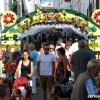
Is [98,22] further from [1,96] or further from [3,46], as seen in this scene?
[1,96]

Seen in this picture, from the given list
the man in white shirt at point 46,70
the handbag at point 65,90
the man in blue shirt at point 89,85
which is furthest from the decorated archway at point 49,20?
the man in blue shirt at point 89,85

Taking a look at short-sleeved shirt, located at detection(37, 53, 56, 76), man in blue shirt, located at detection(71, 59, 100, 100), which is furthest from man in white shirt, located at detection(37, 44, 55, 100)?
man in blue shirt, located at detection(71, 59, 100, 100)

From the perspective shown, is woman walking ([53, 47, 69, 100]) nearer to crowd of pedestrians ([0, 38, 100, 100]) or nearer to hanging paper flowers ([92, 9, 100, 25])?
crowd of pedestrians ([0, 38, 100, 100])

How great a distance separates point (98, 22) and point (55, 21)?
85.8 inches

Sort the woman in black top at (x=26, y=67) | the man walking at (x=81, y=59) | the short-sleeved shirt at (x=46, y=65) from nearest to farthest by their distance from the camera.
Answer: the man walking at (x=81, y=59), the short-sleeved shirt at (x=46, y=65), the woman in black top at (x=26, y=67)

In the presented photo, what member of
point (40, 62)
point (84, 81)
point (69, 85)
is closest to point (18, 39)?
point (40, 62)

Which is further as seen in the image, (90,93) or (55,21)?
(55,21)

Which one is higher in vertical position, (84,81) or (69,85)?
(84,81)

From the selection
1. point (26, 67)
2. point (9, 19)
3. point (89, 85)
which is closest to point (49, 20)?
point (9, 19)

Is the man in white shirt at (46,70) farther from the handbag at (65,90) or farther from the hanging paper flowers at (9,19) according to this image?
the hanging paper flowers at (9,19)

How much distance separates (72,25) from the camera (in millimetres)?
21938

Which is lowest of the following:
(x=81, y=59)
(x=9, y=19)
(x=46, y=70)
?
(x=46, y=70)

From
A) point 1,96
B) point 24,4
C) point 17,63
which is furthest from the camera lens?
point 24,4

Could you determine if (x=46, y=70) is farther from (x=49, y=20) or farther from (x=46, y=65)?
(x=49, y=20)
